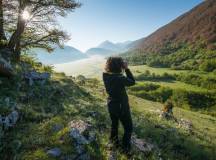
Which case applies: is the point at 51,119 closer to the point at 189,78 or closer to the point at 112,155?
the point at 112,155

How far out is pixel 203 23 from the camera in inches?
7082

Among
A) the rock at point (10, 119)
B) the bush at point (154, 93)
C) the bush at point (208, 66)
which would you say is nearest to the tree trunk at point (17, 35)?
the rock at point (10, 119)

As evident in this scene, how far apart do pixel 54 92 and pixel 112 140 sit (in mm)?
7549

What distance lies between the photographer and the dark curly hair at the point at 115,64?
8742 millimetres

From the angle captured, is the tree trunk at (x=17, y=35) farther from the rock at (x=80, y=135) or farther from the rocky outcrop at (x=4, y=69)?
the rock at (x=80, y=135)

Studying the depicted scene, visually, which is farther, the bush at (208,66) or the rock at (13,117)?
the bush at (208,66)

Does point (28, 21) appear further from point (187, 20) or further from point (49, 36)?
point (187, 20)

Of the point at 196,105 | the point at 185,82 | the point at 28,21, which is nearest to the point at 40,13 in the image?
the point at 28,21

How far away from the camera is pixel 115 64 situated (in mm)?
8758

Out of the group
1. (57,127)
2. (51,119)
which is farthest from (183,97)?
(57,127)

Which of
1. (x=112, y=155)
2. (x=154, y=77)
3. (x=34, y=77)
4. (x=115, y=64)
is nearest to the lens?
(x=115, y=64)

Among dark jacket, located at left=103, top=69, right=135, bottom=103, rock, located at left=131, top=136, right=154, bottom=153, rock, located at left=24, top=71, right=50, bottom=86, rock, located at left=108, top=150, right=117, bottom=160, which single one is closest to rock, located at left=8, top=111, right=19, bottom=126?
rock, located at left=108, top=150, right=117, bottom=160

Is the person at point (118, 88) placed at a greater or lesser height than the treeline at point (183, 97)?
greater

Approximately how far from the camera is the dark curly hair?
8.74m
